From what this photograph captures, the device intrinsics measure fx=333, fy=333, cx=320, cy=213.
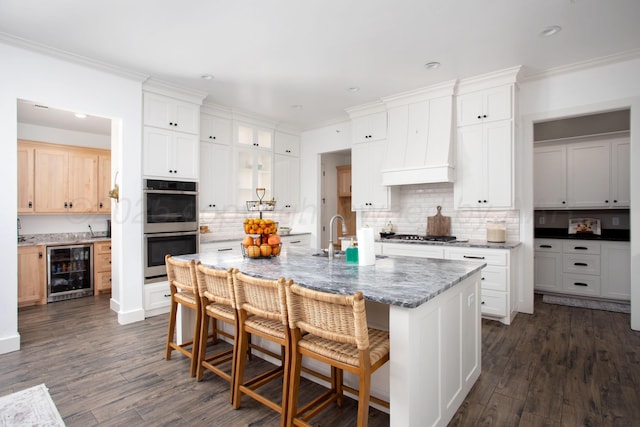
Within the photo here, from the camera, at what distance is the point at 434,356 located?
1842mm

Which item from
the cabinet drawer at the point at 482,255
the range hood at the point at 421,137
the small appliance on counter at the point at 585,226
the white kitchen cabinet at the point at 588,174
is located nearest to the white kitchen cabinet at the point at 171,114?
the range hood at the point at 421,137

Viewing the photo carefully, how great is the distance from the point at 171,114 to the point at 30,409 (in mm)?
3426

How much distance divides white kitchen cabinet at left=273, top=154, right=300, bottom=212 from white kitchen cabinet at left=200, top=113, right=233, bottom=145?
1.08 metres

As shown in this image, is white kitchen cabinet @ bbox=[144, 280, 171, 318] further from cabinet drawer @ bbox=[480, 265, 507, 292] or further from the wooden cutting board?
cabinet drawer @ bbox=[480, 265, 507, 292]

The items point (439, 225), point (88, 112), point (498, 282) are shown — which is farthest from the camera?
point (439, 225)

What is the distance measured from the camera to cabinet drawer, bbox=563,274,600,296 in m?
4.73

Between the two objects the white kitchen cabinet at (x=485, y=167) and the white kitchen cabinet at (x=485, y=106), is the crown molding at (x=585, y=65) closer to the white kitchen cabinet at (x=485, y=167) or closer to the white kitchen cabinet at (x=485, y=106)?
the white kitchen cabinet at (x=485, y=106)

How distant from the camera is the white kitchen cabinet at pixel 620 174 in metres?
4.86

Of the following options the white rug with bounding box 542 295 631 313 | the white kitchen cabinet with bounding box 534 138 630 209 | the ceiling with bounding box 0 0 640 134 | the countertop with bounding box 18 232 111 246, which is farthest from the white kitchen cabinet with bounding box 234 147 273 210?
the white rug with bounding box 542 295 631 313

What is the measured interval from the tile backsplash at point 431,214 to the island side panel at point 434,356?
2383 mm

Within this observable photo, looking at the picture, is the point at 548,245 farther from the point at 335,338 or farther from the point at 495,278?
the point at 335,338

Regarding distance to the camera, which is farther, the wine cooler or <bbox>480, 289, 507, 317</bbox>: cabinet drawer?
the wine cooler

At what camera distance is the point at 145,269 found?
13.6 ft

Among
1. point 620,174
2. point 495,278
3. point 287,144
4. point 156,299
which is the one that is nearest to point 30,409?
point 156,299
